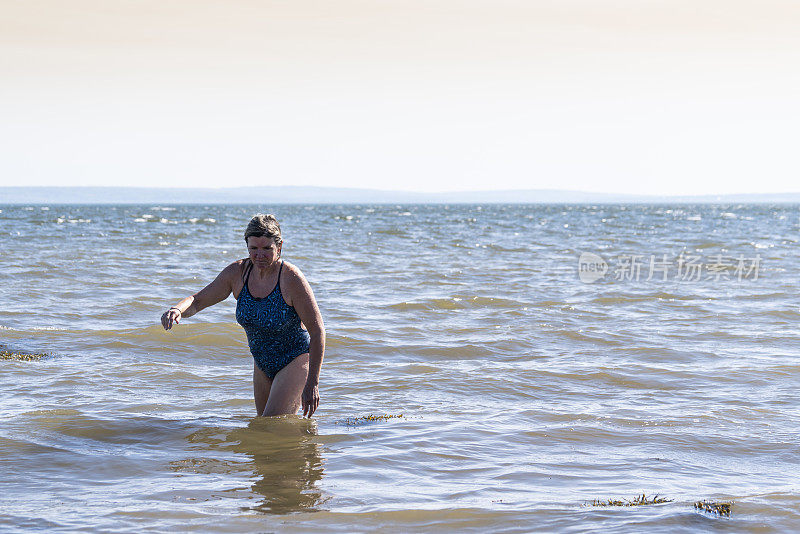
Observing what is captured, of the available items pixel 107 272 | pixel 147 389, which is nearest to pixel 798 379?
pixel 147 389

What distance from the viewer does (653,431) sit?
6879 mm

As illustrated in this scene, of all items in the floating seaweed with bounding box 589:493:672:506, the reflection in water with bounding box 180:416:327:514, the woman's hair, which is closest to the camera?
the floating seaweed with bounding box 589:493:672:506

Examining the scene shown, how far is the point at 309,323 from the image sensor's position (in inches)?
245

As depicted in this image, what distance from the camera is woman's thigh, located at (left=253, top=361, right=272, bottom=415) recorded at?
6.73m

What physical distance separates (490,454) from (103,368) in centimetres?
509

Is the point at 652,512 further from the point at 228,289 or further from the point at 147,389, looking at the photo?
the point at 147,389

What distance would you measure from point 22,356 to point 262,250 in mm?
5058

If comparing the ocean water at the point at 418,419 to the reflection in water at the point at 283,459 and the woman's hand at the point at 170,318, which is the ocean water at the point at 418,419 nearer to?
the reflection in water at the point at 283,459

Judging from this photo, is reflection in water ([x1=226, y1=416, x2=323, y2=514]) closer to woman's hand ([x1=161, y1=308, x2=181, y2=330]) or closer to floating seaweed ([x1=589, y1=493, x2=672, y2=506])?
woman's hand ([x1=161, y1=308, x2=181, y2=330])

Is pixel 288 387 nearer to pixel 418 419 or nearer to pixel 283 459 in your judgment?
pixel 283 459

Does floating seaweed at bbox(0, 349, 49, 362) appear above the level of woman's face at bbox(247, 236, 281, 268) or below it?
below

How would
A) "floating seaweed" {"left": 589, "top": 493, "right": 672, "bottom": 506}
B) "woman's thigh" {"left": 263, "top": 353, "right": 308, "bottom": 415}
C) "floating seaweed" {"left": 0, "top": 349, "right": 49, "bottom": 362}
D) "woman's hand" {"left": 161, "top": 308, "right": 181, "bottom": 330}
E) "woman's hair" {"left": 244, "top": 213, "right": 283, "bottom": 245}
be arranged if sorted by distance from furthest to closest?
1. "floating seaweed" {"left": 0, "top": 349, "right": 49, "bottom": 362}
2. "woman's thigh" {"left": 263, "top": 353, "right": 308, "bottom": 415}
3. "woman's hair" {"left": 244, "top": 213, "right": 283, "bottom": 245}
4. "woman's hand" {"left": 161, "top": 308, "right": 181, "bottom": 330}
5. "floating seaweed" {"left": 589, "top": 493, "right": 672, "bottom": 506}

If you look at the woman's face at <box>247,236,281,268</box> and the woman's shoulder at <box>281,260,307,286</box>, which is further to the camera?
the woman's shoulder at <box>281,260,307,286</box>

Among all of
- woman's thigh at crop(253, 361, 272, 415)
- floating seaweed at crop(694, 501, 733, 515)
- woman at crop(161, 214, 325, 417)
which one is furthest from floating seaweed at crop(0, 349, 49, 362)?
floating seaweed at crop(694, 501, 733, 515)
